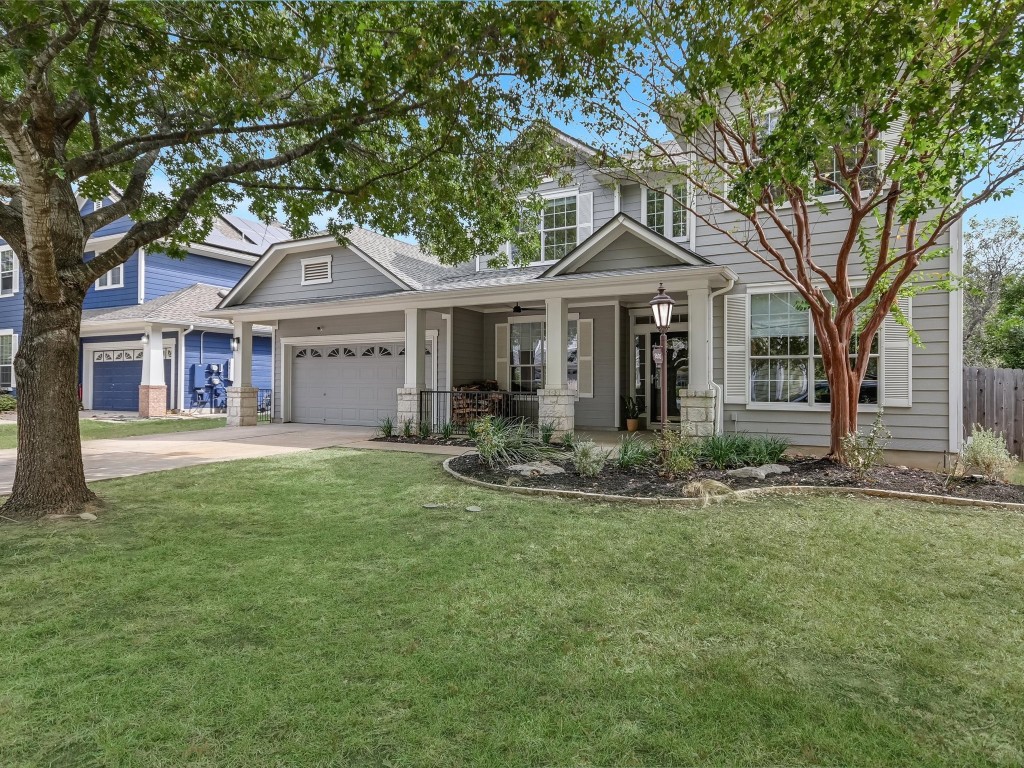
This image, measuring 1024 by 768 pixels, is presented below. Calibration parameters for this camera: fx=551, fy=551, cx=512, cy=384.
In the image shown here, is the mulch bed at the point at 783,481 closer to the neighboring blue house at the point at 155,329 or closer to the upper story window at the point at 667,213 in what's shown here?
the upper story window at the point at 667,213

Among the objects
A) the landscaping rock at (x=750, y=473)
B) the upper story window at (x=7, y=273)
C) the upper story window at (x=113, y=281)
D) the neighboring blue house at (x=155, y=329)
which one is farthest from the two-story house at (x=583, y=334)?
the upper story window at (x=7, y=273)

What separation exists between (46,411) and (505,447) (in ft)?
17.5

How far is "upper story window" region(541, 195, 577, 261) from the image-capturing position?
12117 millimetres

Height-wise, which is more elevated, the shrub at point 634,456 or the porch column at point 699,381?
the porch column at point 699,381

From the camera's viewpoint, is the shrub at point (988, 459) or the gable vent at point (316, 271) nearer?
the shrub at point (988, 459)

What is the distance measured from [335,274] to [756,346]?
9.60 meters

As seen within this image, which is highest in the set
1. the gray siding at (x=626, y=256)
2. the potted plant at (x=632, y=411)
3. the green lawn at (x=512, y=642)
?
the gray siding at (x=626, y=256)

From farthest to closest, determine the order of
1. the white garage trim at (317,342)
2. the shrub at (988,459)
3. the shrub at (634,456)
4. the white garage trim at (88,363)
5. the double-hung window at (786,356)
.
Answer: the white garage trim at (88,363), the white garage trim at (317,342), the double-hung window at (786,356), the shrub at (634,456), the shrub at (988,459)

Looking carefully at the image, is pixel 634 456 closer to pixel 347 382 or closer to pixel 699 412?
pixel 699 412

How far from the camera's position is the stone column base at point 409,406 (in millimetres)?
11500

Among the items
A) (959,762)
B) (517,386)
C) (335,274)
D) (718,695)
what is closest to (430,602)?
(718,695)

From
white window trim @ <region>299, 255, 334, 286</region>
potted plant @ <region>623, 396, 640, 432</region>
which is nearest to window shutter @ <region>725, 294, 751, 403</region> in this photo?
potted plant @ <region>623, 396, 640, 432</region>

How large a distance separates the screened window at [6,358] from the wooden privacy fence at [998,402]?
2797 cm

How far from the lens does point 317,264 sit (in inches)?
540
